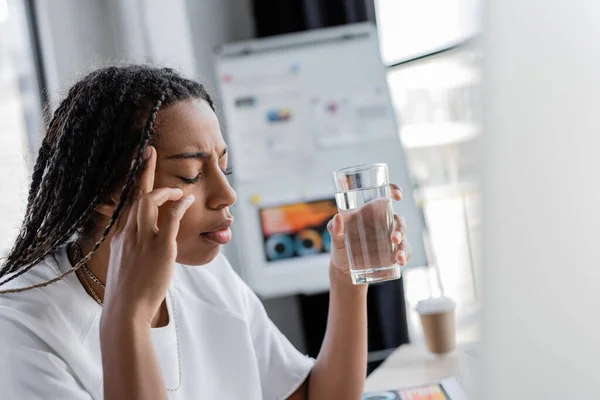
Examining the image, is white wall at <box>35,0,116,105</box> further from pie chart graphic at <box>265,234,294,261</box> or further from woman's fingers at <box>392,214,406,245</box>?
woman's fingers at <box>392,214,406,245</box>

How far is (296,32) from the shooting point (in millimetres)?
2963

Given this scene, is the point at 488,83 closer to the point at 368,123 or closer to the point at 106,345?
the point at 106,345

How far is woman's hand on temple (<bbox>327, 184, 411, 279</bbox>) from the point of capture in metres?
1.08

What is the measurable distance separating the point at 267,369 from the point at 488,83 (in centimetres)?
86

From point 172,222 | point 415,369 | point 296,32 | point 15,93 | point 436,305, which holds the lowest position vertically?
point 415,369

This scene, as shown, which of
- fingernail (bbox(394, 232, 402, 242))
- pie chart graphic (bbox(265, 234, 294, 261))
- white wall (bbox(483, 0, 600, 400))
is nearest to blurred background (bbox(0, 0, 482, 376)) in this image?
pie chart graphic (bbox(265, 234, 294, 261))

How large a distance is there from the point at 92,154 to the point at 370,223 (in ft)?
1.36

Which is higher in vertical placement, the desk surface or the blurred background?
the blurred background

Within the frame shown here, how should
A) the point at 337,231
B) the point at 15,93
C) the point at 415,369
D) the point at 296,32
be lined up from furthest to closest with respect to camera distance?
the point at 296,32, the point at 15,93, the point at 415,369, the point at 337,231

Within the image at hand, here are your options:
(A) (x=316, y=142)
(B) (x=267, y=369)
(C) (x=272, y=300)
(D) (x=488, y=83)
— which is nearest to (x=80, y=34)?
(A) (x=316, y=142)

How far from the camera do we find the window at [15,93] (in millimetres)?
2553

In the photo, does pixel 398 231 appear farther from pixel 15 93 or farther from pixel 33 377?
pixel 15 93

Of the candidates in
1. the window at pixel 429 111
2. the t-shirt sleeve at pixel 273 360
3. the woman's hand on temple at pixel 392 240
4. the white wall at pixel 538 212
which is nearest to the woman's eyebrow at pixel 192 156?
the woman's hand on temple at pixel 392 240

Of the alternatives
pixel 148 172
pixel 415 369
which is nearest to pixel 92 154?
pixel 148 172
